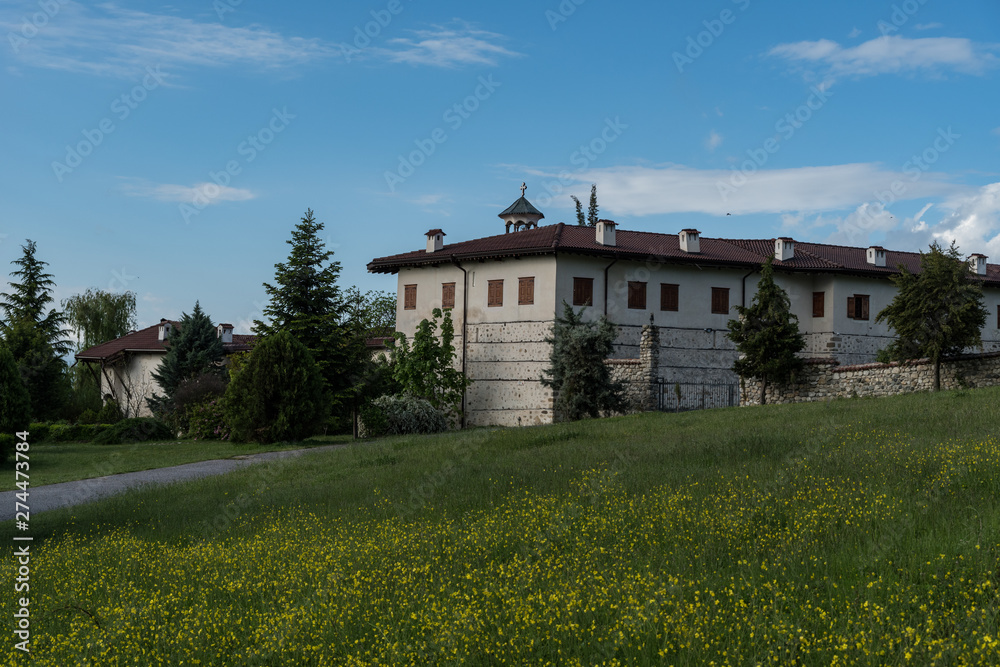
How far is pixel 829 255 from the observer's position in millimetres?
38250

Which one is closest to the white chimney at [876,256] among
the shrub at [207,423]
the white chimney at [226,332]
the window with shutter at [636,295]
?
the window with shutter at [636,295]

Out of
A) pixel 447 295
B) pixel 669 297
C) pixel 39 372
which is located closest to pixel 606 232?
pixel 669 297

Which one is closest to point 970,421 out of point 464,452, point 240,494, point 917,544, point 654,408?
point 917,544

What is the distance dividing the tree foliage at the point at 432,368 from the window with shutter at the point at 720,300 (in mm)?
11013

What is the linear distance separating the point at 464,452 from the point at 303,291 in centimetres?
1722

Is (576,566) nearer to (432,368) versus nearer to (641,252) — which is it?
(432,368)

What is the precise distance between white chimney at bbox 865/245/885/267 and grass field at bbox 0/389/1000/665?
27.9m

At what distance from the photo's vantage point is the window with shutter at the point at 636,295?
3325 cm

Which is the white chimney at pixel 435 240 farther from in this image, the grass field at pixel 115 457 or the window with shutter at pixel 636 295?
the grass field at pixel 115 457

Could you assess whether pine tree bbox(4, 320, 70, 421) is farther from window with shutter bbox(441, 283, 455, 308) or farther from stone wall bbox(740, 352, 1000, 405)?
stone wall bbox(740, 352, 1000, 405)

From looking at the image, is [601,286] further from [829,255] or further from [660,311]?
[829,255]

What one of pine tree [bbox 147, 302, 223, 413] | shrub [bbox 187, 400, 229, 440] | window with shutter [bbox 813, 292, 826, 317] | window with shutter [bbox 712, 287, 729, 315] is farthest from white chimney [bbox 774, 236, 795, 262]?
pine tree [bbox 147, 302, 223, 413]

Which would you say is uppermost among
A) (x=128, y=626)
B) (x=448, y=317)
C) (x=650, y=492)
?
(x=448, y=317)

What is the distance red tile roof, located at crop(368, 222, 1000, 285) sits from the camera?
108 ft
